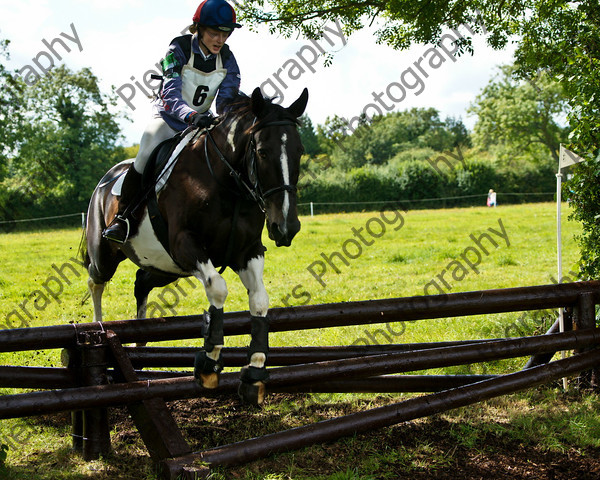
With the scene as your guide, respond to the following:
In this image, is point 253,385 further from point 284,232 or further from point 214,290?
point 284,232

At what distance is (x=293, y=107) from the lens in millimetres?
3074

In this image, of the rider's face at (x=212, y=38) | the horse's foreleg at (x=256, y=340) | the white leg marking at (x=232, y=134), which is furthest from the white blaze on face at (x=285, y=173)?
the rider's face at (x=212, y=38)

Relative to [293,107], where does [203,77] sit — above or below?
above

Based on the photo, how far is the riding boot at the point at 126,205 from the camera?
158 inches

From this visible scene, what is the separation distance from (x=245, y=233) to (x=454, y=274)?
26.5 feet

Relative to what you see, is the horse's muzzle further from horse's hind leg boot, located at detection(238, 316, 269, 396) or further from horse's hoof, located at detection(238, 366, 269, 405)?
horse's hoof, located at detection(238, 366, 269, 405)

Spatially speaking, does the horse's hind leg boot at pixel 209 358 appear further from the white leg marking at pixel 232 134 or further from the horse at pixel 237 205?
the white leg marking at pixel 232 134

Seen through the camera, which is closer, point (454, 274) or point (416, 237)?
point (454, 274)

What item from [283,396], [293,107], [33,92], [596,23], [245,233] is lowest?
[283,396]

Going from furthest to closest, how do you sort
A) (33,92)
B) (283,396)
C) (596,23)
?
(33,92)
(596,23)
(283,396)

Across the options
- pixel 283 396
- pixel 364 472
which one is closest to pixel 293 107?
pixel 364 472

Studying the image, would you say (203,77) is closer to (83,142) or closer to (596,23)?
(596,23)

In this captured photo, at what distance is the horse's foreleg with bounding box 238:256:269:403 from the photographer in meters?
3.13

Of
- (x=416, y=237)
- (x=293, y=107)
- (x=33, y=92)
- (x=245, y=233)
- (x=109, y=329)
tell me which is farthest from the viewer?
(x=33, y=92)
